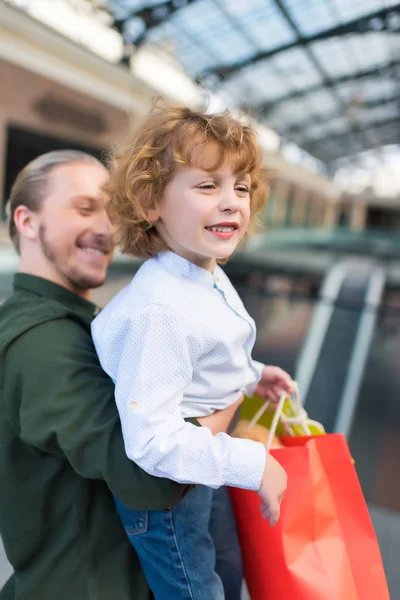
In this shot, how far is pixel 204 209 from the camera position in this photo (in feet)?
2.98

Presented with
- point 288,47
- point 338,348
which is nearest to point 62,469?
point 338,348

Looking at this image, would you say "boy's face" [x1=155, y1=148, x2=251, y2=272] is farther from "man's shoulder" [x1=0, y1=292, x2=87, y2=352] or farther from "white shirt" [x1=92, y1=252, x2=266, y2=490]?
"man's shoulder" [x1=0, y1=292, x2=87, y2=352]

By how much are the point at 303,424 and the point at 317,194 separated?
28892mm

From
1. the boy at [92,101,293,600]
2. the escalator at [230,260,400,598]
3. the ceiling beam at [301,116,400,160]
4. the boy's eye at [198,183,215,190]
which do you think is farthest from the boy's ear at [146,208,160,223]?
the ceiling beam at [301,116,400,160]

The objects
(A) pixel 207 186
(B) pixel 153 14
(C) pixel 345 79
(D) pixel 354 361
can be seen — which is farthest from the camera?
(C) pixel 345 79

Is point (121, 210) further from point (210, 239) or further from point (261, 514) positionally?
point (261, 514)

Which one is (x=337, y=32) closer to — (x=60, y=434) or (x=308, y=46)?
(x=308, y=46)

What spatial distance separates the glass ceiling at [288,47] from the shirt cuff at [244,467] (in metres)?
5.50

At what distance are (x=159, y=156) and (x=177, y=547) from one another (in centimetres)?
73

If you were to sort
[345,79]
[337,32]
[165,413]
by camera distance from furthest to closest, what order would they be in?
[345,79] < [337,32] < [165,413]

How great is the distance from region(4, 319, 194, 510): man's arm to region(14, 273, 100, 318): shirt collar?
16 centimetres

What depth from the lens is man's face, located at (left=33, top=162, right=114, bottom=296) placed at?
1.14 m

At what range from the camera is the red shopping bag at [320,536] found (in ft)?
2.97

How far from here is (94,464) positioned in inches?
33.2
